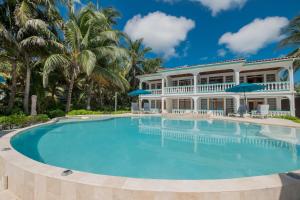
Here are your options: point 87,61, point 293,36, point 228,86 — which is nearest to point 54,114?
point 87,61

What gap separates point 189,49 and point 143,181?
176 ft

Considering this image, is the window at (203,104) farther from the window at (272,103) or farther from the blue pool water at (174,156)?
the blue pool water at (174,156)

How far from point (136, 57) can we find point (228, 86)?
618 inches

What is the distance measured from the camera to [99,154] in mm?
6766

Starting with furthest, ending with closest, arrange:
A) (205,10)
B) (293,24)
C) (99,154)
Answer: (205,10)
(293,24)
(99,154)

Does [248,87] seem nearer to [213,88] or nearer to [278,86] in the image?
[278,86]

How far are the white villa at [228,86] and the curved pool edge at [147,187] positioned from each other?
17.2 metres

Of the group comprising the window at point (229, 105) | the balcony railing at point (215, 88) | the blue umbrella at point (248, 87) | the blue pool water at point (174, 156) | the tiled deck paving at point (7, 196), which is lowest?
the blue pool water at point (174, 156)

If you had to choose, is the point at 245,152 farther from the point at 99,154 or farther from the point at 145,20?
the point at 145,20

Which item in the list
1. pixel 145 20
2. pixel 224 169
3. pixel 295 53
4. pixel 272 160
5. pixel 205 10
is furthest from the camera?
pixel 145 20

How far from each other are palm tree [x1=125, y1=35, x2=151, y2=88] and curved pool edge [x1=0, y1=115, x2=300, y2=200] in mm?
27427

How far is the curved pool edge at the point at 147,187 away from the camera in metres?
2.69

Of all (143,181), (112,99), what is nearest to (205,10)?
(112,99)

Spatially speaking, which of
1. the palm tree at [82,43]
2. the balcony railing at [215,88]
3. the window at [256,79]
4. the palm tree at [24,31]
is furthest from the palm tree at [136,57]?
the window at [256,79]
